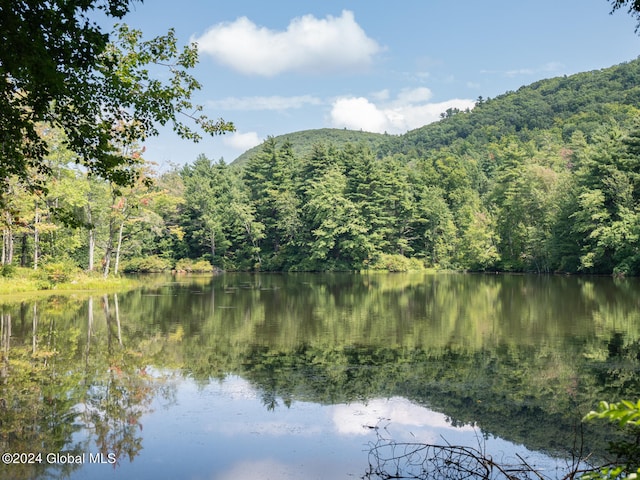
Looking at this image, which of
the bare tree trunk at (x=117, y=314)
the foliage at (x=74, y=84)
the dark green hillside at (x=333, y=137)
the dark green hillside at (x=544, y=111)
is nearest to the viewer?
the foliage at (x=74, y=84)

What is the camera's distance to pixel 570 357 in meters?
11.7

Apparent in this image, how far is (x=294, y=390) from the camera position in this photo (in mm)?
9328

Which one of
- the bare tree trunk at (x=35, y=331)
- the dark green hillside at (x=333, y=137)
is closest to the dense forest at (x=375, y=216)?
the bare tree trunk at (x=35, y=331)

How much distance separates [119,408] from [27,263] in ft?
102

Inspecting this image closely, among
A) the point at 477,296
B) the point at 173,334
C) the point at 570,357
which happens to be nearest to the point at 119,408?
the point at 173,334

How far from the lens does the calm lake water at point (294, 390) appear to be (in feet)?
21.2

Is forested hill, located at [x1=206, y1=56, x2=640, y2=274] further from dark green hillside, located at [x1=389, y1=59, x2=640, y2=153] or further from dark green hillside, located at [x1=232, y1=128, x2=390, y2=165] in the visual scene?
dark green hillside, located at [x1=232, y1=128, x2=390, y2=165]

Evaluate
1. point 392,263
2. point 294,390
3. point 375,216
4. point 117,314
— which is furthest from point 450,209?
point 294,390

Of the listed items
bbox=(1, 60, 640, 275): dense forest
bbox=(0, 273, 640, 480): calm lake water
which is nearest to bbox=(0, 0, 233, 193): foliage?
bbox=(0, 273, 640, 480): calm lake water

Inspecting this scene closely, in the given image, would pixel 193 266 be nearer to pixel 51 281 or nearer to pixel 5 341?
pixel 51 281

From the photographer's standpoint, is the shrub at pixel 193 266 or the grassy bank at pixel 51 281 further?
the shrub at pixel 193 266

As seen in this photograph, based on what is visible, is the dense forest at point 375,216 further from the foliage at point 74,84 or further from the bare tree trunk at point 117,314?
the foliage at point 74,84

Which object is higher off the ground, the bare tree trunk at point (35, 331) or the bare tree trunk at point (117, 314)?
the bare tree trunk at point (35, 331)

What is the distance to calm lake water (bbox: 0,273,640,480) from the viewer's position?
646 cm
